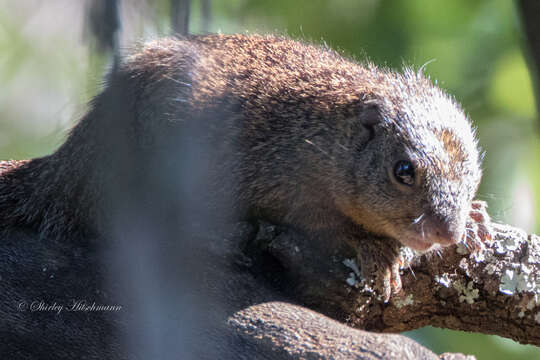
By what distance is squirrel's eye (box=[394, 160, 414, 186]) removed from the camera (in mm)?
2809

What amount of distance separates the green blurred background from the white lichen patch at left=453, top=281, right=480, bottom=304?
26.0 inches

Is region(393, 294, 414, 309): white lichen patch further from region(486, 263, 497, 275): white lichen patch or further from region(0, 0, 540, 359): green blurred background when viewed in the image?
region(0, 0, 540, 359): green blurred background

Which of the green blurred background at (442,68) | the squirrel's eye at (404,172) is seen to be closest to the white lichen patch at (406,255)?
the squirrel's eye at (404,172)

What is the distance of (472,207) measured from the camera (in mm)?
3176

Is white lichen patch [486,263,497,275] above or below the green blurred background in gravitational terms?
below

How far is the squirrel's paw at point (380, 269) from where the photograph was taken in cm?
271

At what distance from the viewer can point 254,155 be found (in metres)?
3.19

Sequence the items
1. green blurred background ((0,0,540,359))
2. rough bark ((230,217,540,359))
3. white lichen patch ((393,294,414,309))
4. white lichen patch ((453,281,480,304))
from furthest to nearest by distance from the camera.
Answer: green blurred background ((0,0,540,359)) → white lichen patch ((453,281,480,304)) → white lichen patch ((393,294,414,309)) → rough bark ((230,217,540,359))

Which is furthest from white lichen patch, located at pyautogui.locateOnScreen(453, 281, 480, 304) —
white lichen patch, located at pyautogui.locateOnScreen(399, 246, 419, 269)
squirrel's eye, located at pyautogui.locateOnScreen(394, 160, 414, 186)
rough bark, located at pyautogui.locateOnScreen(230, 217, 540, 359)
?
squirrel's eye, located at pyautogui.locateOnScreen(394, 160, 414, 186)

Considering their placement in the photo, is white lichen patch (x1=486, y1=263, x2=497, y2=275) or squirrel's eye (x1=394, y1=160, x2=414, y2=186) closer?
squirrel's eye (x1=394, y1=160, x2=414, y2=186)

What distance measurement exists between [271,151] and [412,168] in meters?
0.73

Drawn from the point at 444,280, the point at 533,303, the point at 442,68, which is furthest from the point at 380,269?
the point at 442,68

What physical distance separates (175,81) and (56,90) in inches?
23.1

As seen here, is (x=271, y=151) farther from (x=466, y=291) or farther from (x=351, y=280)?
(x=466, y=291)
